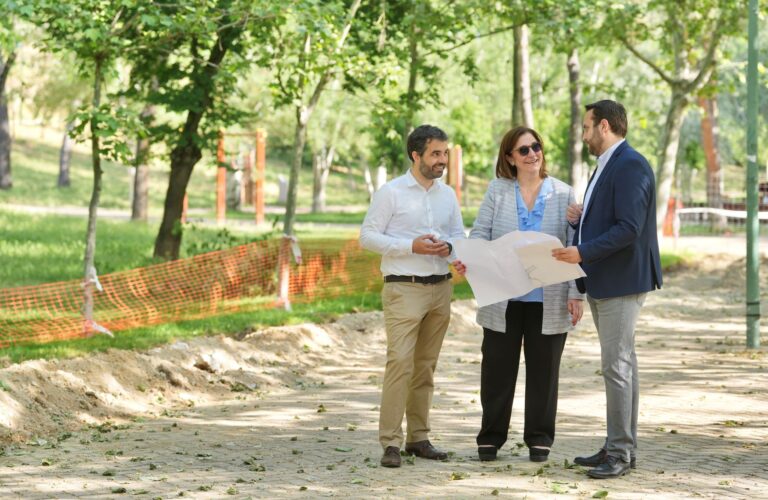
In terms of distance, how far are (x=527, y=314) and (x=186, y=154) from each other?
1206 centimetres

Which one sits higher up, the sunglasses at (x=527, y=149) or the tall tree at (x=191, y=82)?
the tall tree at (x=191, y=82)

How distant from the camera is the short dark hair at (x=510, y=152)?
24.8 feet

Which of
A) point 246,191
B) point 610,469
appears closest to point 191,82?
point 610,469

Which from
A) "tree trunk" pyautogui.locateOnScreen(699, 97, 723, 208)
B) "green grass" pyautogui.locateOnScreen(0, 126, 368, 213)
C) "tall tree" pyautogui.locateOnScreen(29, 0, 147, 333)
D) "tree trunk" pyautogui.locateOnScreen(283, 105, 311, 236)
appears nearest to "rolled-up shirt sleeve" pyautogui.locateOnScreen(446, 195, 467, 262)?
"tall tree" pyautogui.locateOnScreen(29, 0, 147, 333)

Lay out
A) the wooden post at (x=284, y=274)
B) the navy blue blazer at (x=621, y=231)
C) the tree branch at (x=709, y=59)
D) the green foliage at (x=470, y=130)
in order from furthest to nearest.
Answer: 1. the green foliage at (x=470, y=130)
2. the tree branch at (x=709, y=59)
3. the wooden post at (x=284, y=274)
4. the navy blue blazer at (x=621, y=231)

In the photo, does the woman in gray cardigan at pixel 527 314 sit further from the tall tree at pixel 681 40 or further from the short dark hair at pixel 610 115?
the tall tree at pixel 681 40

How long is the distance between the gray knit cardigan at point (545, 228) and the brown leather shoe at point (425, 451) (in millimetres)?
881

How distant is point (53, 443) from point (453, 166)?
2718 centimetres

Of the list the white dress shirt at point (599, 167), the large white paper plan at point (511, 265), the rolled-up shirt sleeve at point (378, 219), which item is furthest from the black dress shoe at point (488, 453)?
the white dress shirt at point (599, 167)

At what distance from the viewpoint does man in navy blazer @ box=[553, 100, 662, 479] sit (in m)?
7.14

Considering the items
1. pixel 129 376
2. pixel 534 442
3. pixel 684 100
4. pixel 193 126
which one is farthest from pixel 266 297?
pixel 684 100

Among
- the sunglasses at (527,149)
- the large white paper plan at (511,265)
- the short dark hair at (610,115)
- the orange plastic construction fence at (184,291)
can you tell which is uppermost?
the short dark hair at (610,115)

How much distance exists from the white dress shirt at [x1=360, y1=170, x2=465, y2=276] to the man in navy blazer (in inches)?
37.0

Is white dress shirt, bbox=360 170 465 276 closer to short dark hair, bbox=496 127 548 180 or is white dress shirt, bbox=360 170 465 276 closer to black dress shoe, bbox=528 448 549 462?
short dark hair, bbox=496 127 548 180
